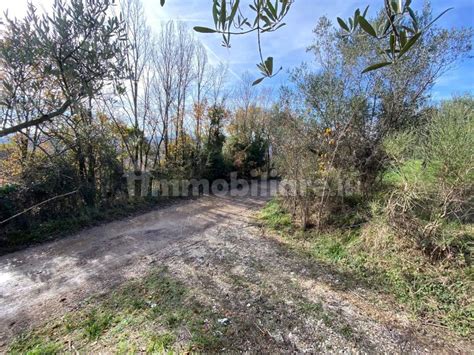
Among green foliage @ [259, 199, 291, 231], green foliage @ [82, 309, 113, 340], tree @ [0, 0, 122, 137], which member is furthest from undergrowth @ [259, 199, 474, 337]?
tree @ [0, 0, 122, 137]

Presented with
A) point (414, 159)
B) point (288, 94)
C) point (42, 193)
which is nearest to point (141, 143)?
point (42, 193)

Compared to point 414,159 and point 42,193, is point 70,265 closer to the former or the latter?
point 42,193

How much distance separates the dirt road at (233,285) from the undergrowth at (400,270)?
271 millimetres

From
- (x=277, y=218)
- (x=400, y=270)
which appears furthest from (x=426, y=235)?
(x=277, y=218)

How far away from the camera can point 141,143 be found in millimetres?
8617

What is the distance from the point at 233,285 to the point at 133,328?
1267 millimetres

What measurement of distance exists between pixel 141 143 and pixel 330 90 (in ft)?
21.3

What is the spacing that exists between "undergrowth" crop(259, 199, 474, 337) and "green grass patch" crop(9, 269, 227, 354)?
2210mm

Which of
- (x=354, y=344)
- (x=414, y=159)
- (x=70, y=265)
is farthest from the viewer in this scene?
(x=414, y=159)

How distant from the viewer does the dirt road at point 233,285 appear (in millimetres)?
2320

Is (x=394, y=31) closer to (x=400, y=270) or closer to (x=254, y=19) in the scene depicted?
(x=254, y=19)

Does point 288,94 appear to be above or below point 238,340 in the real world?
above

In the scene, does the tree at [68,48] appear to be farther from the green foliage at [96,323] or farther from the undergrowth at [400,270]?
the undergrowth at [400,270]

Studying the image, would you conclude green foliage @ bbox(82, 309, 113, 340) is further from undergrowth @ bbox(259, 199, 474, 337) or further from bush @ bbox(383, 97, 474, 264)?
bush @ bbox(383, 97, 474, 264)
